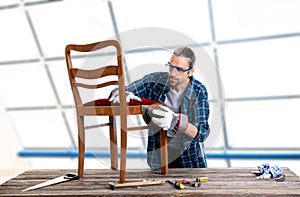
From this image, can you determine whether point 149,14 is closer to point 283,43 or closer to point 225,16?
point 225,16

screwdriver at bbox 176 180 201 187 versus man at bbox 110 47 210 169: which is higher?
man at bbox 110 47 210 169

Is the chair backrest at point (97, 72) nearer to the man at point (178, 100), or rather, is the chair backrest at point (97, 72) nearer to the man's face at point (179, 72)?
the man at point (178, 100)

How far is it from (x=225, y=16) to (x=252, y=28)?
32 centimetres

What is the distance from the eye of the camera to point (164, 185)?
6.37 feet

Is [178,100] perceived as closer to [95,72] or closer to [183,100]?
[183,100]

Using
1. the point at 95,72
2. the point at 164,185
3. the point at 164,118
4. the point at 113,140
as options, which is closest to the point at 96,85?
the point at 95,72

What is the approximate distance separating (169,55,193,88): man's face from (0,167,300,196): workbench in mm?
480

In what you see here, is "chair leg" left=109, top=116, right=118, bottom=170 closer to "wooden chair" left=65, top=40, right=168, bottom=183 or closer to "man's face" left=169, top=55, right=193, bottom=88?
"wooden chair" left=65, top=40, right=168, bottom=183

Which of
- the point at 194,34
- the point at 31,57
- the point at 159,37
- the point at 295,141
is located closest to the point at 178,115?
the point at 159,37

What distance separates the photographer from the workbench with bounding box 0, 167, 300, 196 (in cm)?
181

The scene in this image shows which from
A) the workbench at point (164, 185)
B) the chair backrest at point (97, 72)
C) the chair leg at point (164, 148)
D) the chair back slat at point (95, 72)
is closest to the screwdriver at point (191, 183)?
the workbench at point (164, 185)

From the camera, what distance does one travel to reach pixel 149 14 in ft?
→ 15.4

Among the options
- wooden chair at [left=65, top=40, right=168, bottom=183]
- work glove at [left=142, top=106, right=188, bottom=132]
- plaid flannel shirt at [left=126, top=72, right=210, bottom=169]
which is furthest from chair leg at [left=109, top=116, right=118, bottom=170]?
work glove at [left=142, top=106, right=188, bottom=132]

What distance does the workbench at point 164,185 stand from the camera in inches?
71.3
